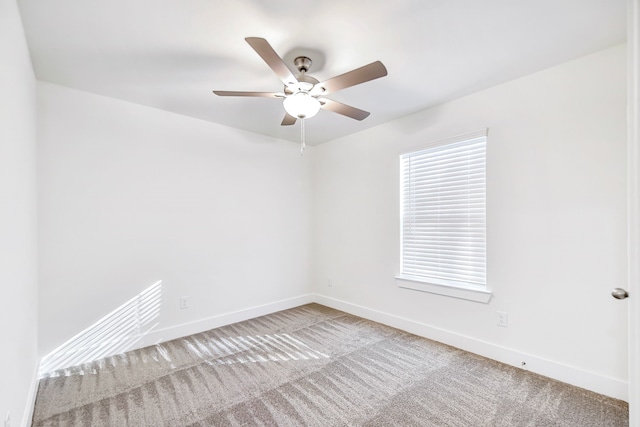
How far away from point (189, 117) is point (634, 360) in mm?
3834

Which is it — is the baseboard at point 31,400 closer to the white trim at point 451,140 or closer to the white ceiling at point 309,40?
the white ceiling at point 309,40

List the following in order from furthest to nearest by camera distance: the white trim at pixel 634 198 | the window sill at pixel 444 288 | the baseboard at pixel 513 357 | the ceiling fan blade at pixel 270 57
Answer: the window sill at pixel 444 288
the baseboard at pixel 513 357
the ceiling fan blade at pixel 270 57
the white trim at pixel 634 198

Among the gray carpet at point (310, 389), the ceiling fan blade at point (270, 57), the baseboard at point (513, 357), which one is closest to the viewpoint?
the ceiling fan blade at point (270, 57)

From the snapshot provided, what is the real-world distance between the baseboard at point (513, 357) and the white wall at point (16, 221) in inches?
121

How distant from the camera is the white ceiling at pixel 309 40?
1616mm

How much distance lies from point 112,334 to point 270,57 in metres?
2.86

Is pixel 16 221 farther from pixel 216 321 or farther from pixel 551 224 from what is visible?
pixel 551 224

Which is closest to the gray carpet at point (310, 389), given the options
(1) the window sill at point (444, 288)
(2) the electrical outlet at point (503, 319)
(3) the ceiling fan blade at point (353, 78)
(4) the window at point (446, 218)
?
(2) the electrical outlet at point (503, 319)

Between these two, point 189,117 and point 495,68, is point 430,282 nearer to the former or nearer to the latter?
point 495,68

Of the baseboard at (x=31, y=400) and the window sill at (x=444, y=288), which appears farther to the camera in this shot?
the window sill at (x=444, y=288)

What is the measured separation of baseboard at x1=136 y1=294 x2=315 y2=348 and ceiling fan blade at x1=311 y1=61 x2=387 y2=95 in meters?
2.76

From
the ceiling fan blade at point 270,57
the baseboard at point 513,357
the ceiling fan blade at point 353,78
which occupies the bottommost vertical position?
the baseboard at point 513,357

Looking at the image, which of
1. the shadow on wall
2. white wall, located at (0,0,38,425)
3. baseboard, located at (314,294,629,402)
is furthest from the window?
white wall, located at (0,0,38,425)

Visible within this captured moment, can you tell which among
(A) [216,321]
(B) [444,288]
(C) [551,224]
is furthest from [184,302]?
(C) [551,224]
